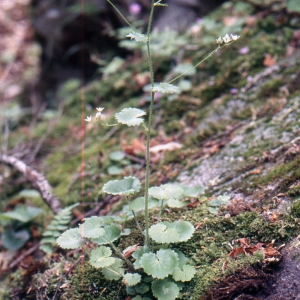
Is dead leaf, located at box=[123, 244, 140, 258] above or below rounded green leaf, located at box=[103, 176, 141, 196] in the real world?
below

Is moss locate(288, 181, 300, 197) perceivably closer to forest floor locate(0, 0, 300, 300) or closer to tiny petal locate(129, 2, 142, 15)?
forest floor locate(0, 0, 300, 300)

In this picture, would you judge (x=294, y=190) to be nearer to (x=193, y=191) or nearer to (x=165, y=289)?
(x=193, y=191)

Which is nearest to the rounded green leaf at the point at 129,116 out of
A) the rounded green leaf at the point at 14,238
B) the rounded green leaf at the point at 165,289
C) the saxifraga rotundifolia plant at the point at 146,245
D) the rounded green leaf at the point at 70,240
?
the saxifraga rotundifolia plant at the point at 146,245

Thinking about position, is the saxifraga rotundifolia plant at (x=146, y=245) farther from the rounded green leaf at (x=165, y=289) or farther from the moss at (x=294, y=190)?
the moss at (x=294, y=190)

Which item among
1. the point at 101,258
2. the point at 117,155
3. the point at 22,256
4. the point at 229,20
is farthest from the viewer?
the point at 229,20

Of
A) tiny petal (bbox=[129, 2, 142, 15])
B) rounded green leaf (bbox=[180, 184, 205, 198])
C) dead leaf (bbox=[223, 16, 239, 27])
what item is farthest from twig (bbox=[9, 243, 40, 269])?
tiny petal (bbox=[129, 2, 142, 15])

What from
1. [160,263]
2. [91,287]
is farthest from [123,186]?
[91,287]

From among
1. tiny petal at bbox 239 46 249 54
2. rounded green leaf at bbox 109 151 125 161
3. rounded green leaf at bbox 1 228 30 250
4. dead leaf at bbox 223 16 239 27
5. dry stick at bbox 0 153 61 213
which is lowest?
rounded green leaf at bbox 1 228 30 250
